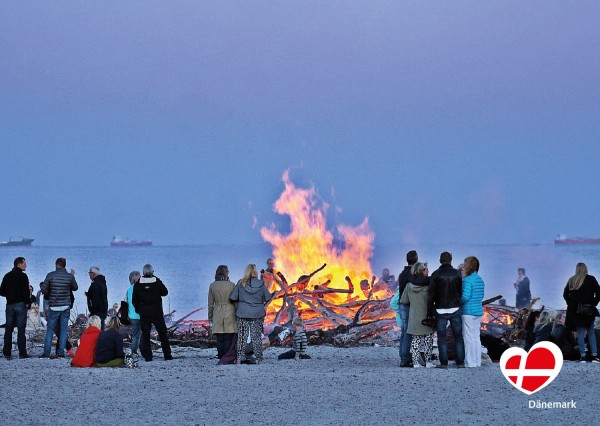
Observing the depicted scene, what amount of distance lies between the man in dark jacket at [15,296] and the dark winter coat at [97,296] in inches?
43.1

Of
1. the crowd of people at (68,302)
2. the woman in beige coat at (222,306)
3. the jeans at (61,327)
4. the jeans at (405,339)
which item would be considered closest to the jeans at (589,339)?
the jeans at (405,339)

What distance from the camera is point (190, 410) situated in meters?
11.2

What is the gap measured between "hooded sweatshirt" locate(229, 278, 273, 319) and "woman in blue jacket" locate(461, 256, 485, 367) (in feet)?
10.6

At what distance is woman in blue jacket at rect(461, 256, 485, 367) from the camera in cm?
1476

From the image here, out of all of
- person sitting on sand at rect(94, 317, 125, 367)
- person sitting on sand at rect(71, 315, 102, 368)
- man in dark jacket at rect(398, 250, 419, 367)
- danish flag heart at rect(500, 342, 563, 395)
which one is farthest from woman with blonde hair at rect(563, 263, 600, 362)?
person sitting on sand at rect(71, 315, 102, 368)

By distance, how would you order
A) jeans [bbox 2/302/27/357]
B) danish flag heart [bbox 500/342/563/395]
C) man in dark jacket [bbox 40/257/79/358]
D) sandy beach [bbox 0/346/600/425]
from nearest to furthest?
sandy beach [bbox 0/346/600/425] < danish flag heart [bbox 500/342/563/395] < jeans [bbox 2/302/27/357] < man in dark jacket [bbox 40/257/79/358]

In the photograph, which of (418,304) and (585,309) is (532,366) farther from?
(418,304)

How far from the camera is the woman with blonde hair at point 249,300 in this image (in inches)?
609

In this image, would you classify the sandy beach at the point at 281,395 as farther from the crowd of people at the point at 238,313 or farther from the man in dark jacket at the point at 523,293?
the man in dark jacket at the point at 523,293

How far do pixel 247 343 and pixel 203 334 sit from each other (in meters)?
5.62

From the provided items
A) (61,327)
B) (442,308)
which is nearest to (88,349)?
(61,327)

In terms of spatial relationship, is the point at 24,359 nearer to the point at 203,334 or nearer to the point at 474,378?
the point at 203,334

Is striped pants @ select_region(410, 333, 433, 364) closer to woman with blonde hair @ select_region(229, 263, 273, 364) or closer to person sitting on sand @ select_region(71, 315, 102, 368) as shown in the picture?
woman with blonde hair @ select_region(229, 263, 273, 364)

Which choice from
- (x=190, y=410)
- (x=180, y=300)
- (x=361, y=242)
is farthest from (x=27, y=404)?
(x=180, y=300)
